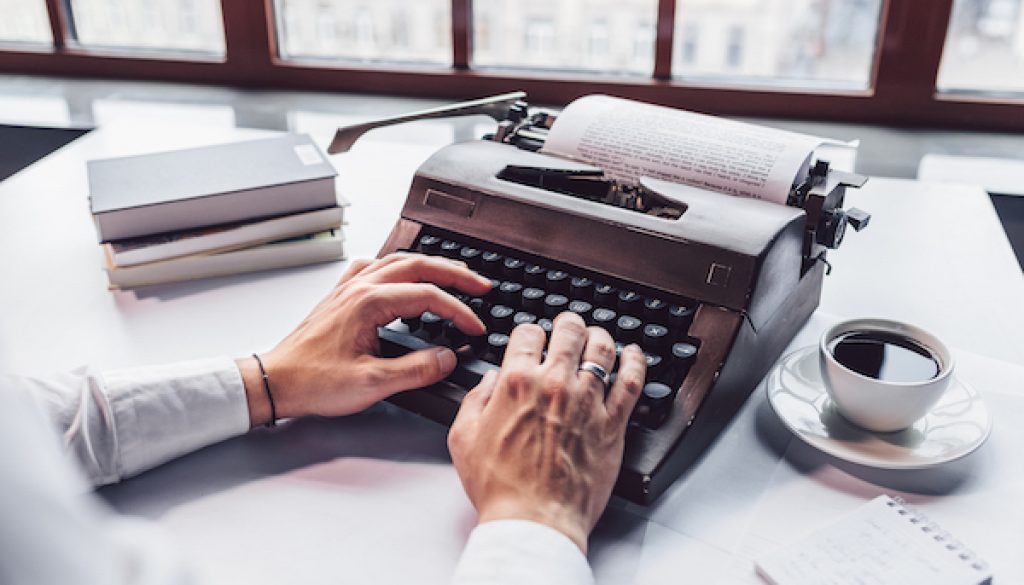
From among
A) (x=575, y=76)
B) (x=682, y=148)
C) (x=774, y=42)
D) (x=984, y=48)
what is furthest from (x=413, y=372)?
(x=984, y=48)

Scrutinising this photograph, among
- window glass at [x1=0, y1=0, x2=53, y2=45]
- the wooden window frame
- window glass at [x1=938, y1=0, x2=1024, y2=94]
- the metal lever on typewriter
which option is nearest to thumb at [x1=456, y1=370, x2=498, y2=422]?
the metal lever on typewriter

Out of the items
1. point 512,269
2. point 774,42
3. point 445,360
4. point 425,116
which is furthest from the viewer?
point 774,42

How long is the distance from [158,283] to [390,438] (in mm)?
512

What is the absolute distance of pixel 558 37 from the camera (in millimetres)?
2506

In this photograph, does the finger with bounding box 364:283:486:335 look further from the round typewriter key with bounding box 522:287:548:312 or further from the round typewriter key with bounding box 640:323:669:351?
the round typewriter key with bounding box 640:323:669:351

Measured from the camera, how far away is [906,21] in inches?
83.7

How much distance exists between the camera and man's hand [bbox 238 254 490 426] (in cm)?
91

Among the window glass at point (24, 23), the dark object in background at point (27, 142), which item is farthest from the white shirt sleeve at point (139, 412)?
the window glass at point (24, 23)

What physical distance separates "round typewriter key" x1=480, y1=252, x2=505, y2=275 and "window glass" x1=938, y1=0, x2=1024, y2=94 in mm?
1626

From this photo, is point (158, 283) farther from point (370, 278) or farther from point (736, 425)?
point (736, 425)

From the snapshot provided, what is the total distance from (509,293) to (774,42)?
1658mm

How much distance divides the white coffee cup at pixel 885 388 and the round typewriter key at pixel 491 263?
0.37m

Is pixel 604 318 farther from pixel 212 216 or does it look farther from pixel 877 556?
pixel 212 216

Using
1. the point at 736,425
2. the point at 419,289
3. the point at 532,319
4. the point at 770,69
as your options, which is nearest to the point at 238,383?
the point at 419,289
